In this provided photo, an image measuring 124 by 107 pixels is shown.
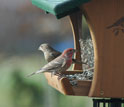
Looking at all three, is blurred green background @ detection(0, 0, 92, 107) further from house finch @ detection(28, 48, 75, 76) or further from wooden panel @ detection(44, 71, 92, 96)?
wooden panel @ detection(44, 71, 92, 96)

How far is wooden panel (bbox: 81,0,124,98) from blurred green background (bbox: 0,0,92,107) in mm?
3014

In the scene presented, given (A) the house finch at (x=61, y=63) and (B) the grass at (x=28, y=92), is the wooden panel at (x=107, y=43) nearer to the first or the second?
(A) the house finch at (x=61, y=63)

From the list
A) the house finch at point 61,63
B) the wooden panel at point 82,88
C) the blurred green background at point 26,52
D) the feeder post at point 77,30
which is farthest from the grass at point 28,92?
the wooden panel at point 82,88

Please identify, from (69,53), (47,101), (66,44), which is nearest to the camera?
(69,53)

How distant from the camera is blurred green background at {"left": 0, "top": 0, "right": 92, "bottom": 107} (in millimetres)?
8664

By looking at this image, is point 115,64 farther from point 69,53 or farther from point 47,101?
point 47,101

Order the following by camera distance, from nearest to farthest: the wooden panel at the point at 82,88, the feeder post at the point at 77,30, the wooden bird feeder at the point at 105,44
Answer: the wooden bird feeder at the point at 105,44 → the wooden panel at the point at 82,88 → the feeder post at the point at 77,30

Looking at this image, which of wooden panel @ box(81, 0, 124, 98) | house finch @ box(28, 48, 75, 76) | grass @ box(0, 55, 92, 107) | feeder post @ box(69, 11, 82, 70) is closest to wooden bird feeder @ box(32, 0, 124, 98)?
wooden panel @ box(81, 0, 124, 98)

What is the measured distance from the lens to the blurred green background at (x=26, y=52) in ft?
28.4

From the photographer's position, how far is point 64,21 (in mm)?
10844

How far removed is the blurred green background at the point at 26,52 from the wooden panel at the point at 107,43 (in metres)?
3.01

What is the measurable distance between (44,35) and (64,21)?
492 millimetres

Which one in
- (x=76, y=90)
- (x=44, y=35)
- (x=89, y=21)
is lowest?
(x=76, y=90)

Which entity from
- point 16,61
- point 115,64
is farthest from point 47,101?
point 115,64
